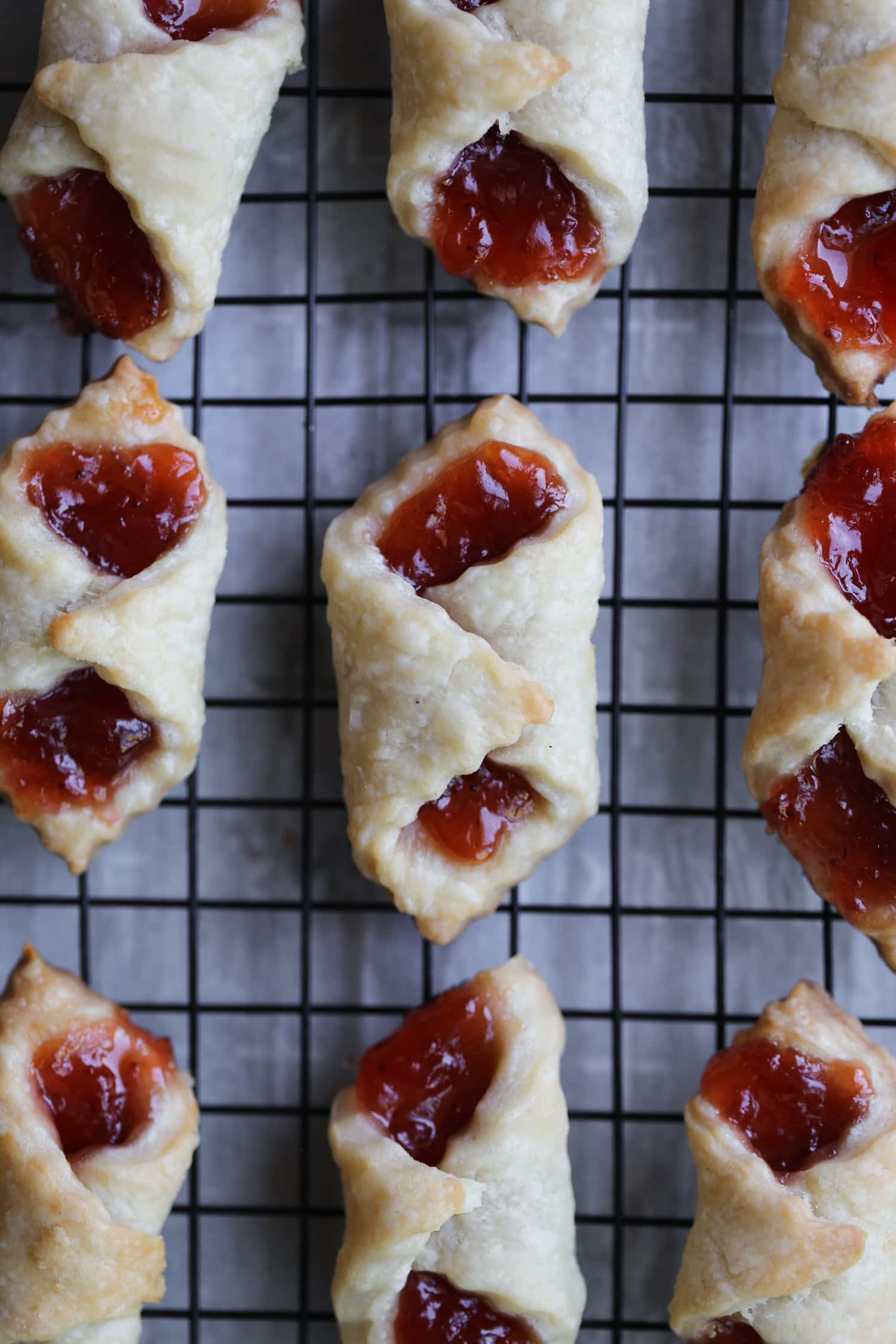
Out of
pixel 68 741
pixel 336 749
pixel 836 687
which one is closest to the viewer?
pixel 836 687

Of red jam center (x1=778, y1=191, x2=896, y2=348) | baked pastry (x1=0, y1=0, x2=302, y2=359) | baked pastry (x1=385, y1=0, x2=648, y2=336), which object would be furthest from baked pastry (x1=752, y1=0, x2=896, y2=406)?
baked pastry (x1=0, y1=0, x2=302, y2=359)

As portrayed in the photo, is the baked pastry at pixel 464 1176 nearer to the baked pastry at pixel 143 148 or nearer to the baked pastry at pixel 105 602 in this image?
the baked pastry at pixel 105 602

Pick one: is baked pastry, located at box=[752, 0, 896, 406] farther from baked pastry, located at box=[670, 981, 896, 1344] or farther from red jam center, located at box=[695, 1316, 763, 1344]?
red jam center, located at box=[695, 1316, 763, 1344]

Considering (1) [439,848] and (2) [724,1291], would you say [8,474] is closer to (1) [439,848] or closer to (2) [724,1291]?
(1) [439,848]

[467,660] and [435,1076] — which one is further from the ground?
[467,660]

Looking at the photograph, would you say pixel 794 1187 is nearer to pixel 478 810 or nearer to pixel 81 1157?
pixel 478 810

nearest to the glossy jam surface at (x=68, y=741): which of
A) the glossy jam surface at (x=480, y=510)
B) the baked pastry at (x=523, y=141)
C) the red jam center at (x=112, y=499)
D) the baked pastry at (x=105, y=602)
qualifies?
the baked pastry at (x=105, y=602)

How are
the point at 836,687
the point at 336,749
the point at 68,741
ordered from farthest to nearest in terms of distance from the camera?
1. the point at 336,749
2. the point at 68,741
3. the point at 836,687

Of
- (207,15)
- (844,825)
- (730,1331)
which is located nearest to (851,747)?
(844,825)
